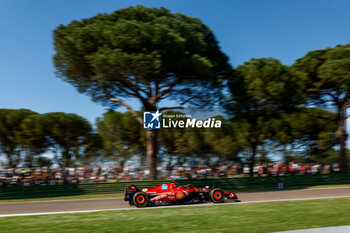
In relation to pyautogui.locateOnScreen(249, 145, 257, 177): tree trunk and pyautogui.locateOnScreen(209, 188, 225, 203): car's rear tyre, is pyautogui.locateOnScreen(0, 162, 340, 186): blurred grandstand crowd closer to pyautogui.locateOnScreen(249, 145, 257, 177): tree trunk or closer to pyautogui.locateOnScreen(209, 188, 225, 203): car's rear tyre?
pyautogui.locateOnScreen(249, 145, 257, 177): tree trunk

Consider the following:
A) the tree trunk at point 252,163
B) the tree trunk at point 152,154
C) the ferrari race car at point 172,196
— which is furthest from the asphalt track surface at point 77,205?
the tree trunk at point 252,163

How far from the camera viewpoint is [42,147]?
25.2 meters

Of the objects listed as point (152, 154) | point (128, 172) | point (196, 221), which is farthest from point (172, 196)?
point (128, 172)

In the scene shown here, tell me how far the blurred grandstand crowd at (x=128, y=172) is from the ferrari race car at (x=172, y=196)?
7758 millimetres

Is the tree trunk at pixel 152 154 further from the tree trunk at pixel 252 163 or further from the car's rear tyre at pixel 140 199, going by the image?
the car's rear tyre at pixel 140 199

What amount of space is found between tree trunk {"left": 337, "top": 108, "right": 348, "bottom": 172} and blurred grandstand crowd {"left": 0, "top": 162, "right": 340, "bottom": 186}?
764mm

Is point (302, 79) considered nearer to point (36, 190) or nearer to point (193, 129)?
point (193, 129)

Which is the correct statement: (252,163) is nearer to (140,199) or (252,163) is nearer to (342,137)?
(342,137)

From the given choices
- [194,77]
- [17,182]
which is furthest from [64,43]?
[17,182]

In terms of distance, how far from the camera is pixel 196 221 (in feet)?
23.0

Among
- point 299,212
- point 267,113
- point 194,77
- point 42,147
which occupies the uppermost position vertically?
point 194,77

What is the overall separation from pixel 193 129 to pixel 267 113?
18.6 ft

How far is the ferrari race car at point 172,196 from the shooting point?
10445 millimetres

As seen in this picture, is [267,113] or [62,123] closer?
[267,113]
